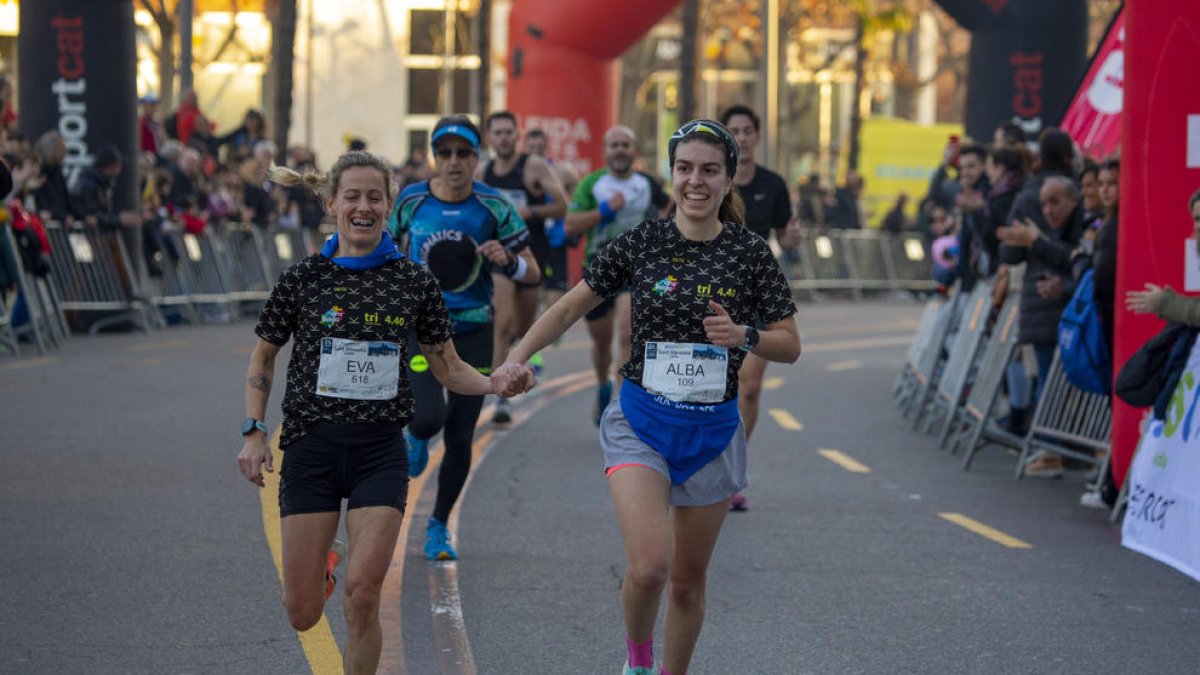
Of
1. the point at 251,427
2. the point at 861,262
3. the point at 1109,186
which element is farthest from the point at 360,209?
the point at 861,262

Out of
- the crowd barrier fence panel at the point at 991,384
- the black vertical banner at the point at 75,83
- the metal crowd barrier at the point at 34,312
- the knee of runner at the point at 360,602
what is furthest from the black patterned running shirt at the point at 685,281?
the black vertical banner at the point at 75,83

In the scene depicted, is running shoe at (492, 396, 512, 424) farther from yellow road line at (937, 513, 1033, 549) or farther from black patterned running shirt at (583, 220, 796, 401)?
black patterned running shirt at (583, 220, 796, 401)

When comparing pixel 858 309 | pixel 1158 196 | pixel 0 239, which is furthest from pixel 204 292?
pixel 1158 196

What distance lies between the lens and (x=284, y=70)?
103 ft

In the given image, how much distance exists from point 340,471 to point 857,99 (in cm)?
4032

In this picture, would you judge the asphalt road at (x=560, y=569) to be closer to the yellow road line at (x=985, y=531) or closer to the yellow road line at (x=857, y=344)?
the yellow road line at (x=985, y=531)

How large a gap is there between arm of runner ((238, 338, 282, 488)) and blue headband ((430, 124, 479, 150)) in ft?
9.59

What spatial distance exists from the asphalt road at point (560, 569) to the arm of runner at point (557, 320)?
4.34 ft

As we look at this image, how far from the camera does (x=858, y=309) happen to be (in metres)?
31.6

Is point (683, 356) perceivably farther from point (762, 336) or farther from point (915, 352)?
point (915, 352)

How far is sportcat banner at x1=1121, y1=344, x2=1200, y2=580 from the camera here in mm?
9438

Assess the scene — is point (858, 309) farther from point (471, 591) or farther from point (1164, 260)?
point (471, 591)

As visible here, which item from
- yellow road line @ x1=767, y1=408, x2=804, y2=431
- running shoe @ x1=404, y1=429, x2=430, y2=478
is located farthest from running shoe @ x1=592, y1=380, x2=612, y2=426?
running shoe @ x1=404, y1=429, x2=430, y2=478

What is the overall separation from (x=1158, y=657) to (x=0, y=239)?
12.0m
